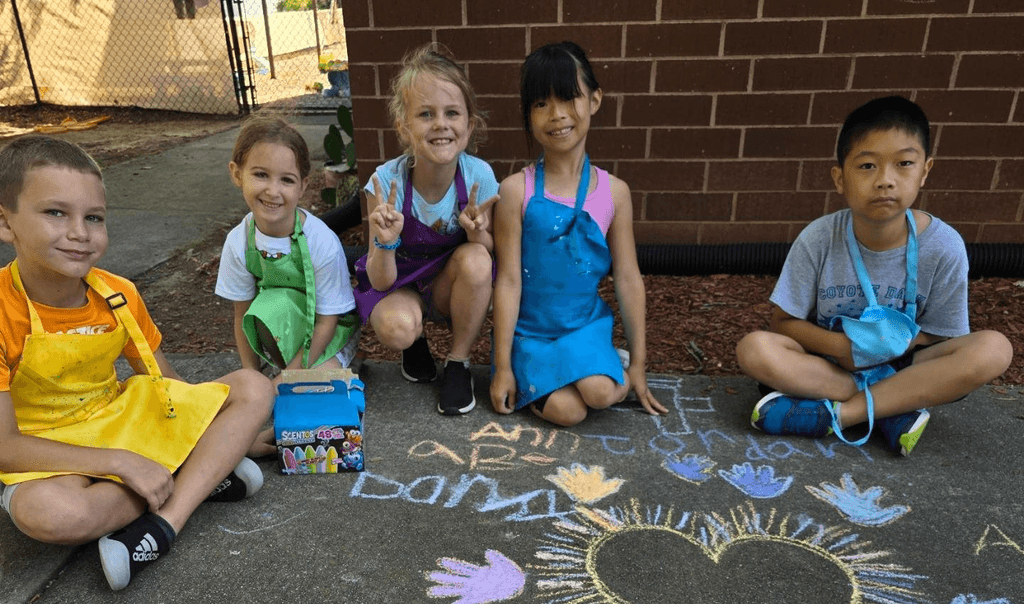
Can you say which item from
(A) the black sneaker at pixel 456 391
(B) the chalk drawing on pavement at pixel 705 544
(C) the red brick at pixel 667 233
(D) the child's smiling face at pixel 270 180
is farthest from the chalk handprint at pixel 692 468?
(C) the red brick at pixel 667 233

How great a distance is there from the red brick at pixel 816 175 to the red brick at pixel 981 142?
51cm

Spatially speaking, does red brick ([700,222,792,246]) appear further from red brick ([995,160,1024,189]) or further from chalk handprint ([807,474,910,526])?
chalk handprint ([807,474,910,526])

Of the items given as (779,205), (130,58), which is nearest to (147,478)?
(779,205)

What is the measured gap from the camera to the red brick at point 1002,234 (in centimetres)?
360

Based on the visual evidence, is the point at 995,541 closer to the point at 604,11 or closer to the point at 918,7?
the point at 918,7

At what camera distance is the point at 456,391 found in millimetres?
2418

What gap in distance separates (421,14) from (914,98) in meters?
2.32

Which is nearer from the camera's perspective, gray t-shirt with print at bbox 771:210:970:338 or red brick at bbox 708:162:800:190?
gray t-shirt with print at bbox 771:210:970:338

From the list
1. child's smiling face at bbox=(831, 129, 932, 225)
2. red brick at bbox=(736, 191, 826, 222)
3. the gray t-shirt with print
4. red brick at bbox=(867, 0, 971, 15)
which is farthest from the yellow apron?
red brick at bbox=(867, 0, 971, 15)

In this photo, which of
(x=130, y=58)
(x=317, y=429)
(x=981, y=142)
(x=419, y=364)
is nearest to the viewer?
(x=317, y=429)

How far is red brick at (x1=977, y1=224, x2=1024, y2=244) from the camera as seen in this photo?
3.60 m

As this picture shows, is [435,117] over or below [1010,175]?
over

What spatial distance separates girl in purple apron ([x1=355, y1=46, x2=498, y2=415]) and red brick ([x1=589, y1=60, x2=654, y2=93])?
3.77ft

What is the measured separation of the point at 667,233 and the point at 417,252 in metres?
1.65
